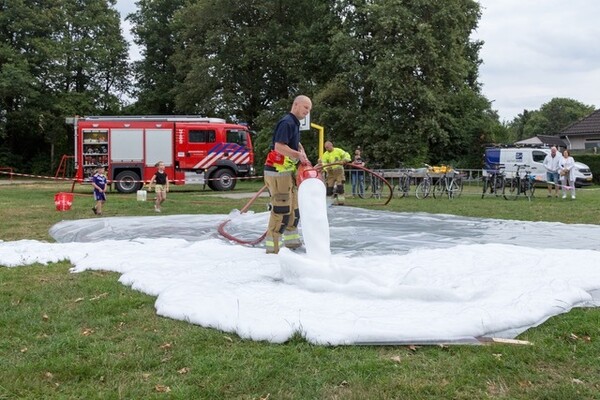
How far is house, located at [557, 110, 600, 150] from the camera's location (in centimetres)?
3937

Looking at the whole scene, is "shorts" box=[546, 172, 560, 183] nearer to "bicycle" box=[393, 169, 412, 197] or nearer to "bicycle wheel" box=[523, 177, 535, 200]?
"bicycle wheel" box=[523, 177, 535, 200]

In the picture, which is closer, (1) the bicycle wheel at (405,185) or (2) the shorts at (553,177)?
(1) the bicycle wheel at (405,185)

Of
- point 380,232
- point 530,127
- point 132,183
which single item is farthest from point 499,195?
point 530,127

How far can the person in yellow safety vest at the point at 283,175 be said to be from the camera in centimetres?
653

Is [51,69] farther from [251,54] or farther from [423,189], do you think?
[423,189]

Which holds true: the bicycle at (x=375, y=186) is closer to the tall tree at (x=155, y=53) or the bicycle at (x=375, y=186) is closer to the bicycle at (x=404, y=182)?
the bicycle at (x=404, y=182)

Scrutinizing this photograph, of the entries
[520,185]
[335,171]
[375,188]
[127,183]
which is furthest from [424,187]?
[127,183]

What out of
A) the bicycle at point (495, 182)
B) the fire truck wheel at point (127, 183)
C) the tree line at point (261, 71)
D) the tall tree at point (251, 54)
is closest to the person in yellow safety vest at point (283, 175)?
the bicycle at point (495, 182)

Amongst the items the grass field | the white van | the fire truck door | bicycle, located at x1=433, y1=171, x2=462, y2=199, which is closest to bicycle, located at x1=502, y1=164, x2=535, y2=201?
bicycle, located at x1=433, y1=171, x2=462, y2=199

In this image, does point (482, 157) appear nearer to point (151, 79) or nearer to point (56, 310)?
point (151, 79)

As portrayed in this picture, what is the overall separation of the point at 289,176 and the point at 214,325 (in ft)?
10.2

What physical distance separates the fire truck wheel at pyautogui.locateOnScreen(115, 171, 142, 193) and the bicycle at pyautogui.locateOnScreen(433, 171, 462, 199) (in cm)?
1085

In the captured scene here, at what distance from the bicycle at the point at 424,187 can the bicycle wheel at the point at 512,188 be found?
2.22 meters

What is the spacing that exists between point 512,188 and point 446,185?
6.86 feet
